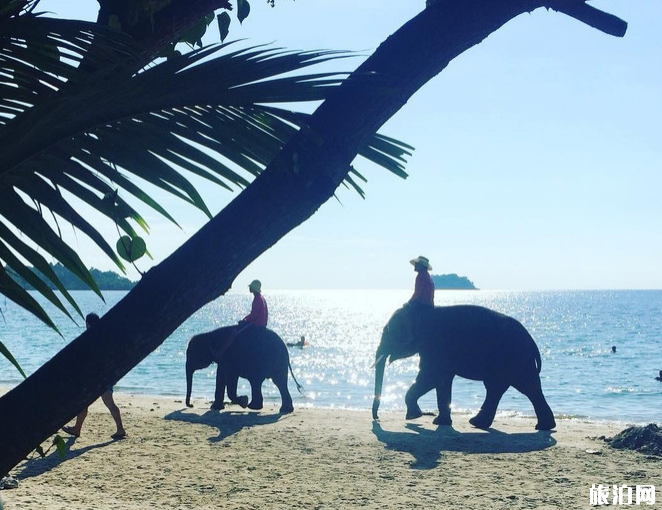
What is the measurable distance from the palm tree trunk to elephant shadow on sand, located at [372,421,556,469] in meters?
7.26

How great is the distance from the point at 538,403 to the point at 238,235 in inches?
455

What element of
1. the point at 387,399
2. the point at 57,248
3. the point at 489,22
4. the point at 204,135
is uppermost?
the point at 489,22

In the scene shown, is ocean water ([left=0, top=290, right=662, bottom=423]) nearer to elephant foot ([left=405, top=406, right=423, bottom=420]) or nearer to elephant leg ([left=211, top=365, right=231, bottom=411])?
elephant leg ([left=211, top=365, right=231, bottom=411])

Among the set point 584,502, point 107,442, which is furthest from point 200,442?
point 584,502

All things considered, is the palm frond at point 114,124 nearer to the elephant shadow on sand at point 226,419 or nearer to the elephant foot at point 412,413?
the elephant shadow on sand at point 226,419

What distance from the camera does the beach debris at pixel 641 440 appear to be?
10031 millimetres

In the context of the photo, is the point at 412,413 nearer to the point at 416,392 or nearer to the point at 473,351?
the point at 416,392

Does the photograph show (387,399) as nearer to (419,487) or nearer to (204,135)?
(419,487)

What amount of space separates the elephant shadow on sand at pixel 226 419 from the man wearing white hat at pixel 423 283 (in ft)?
10.2

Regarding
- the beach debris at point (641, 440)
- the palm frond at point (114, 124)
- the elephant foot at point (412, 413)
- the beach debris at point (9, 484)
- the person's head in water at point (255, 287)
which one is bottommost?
the beach debris at point (9, 484)

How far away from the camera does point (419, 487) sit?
796 centimetres

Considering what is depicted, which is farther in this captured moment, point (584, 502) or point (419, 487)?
point (419, 487)

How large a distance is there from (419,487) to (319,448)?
2.38m

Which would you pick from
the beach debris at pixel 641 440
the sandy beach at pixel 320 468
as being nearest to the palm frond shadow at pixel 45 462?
the sandy beach at pixel 320 468
